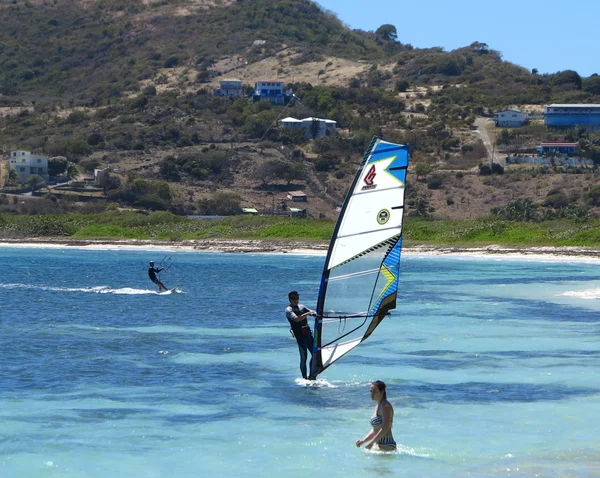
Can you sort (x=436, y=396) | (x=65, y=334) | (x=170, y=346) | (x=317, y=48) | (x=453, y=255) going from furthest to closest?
(x=317, y=48) < (x=453, y=255) < (x=65, y=334) < (x=170, y=346) < (x=436, y=396)

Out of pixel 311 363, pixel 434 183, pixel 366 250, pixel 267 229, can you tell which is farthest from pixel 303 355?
pixel 434 183

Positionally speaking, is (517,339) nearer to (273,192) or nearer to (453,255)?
(453,255)

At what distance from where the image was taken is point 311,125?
368 ft

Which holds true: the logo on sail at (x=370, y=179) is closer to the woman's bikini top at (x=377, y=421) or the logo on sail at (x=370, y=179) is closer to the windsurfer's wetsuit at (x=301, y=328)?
the windsurfer's wetsuit at (x=301, y=328)

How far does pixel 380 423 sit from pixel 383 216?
10.7 ft

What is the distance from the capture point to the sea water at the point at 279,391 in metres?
12.0

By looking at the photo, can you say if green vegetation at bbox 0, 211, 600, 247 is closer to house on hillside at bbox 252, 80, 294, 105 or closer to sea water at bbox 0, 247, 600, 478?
sea water at bbox 0, 247, 600, 478

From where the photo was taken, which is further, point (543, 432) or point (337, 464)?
point (543, 432)

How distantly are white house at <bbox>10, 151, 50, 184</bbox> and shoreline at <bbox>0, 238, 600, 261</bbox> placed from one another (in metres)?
21.4

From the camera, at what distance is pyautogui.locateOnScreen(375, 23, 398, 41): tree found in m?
194

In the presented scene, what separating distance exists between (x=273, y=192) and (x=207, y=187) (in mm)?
5639

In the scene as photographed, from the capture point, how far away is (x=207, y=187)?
93.0 metres

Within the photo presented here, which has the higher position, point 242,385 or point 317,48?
point 317,48

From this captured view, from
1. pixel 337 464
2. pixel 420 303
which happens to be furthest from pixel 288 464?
pixel 420 303
